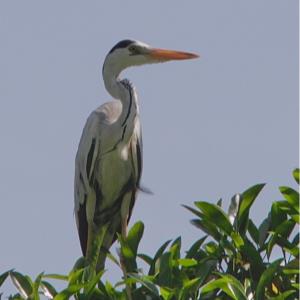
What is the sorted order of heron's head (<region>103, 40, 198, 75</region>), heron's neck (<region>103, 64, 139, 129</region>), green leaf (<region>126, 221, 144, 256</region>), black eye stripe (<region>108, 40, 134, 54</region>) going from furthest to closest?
black eye stripe (<region>108, 40, 134, 54</region>), heron's head (<region>103, 40, 198, 75</region>), heron's neck (<region>103, 64, 139, 129</region>), green leaf (<region>126, 221, 144, 256</region>)

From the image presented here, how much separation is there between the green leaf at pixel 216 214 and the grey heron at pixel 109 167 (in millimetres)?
2451

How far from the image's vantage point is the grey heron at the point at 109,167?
8.14 meters

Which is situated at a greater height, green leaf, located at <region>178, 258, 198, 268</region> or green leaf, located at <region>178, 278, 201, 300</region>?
green leaf, located at <region>178, 258, 198, 268</region>

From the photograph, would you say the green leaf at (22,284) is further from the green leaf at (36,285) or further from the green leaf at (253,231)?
the green leaf at (253,231)

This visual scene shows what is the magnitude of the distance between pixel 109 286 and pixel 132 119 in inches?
107

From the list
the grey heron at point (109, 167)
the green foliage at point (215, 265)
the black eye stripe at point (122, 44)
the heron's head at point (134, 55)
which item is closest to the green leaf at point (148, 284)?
the green foliage at point (215, 265)

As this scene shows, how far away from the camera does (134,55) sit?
28.1 ft

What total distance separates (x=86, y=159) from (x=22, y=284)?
2.66 meters

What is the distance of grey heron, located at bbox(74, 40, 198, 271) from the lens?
8.14 meters

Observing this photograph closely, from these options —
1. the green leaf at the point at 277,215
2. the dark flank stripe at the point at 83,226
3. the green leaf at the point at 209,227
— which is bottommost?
the dark flank stripe at the point at 83,226

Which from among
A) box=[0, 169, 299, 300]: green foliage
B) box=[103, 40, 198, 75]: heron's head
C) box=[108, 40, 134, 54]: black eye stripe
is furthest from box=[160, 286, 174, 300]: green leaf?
box=[108, 40, 134, 54]: black eye stripe

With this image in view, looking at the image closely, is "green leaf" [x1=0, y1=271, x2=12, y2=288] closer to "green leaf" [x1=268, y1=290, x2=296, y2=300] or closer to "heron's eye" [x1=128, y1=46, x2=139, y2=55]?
"green leaf" [x1=268, y1=290, x2=296, y2=300]

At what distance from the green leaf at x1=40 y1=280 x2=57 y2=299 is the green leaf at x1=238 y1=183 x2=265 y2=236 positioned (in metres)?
1.03

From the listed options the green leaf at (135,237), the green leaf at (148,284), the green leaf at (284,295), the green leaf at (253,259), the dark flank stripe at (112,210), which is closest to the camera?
the green leaf at (284,295)
